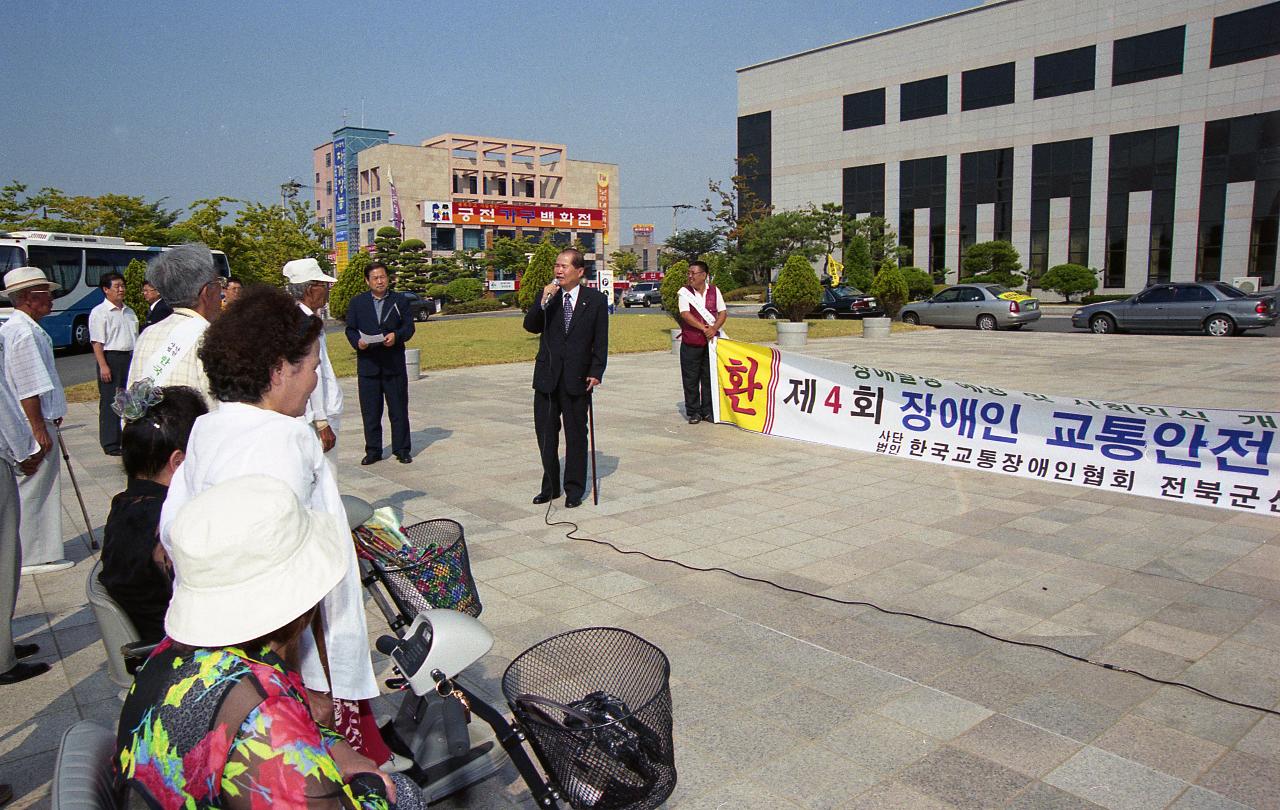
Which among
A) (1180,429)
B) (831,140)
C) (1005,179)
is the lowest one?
(1180,429)

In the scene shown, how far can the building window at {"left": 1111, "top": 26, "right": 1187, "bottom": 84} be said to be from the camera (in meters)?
39.8

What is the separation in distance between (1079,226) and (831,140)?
630 inches

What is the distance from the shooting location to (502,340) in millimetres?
23547

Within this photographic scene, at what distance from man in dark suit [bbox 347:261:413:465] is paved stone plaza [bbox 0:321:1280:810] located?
1.25 ft

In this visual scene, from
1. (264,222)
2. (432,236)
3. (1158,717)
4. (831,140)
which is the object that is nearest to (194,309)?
(1158,717)

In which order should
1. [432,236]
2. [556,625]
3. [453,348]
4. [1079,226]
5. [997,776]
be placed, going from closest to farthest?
[997,776] < [556,625] < [453,348] < [1079,226] < [432,236]

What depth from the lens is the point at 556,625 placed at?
14.3 ft

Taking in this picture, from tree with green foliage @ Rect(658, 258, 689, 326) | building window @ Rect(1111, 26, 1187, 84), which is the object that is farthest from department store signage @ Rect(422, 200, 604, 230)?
tree with green foliage @ Rect(658, 258, 689, 326)

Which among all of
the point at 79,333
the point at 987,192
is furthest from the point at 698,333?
the point at 987,192

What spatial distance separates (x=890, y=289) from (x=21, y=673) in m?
25.5

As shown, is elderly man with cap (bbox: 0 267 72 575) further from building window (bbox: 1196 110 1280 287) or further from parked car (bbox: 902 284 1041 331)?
building window (bbox: 1196 110 1280 287)

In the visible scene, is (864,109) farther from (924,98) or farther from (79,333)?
(79,333)

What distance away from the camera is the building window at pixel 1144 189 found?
134ft

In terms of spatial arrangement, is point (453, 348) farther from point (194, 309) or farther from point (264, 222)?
point (264, 222)
